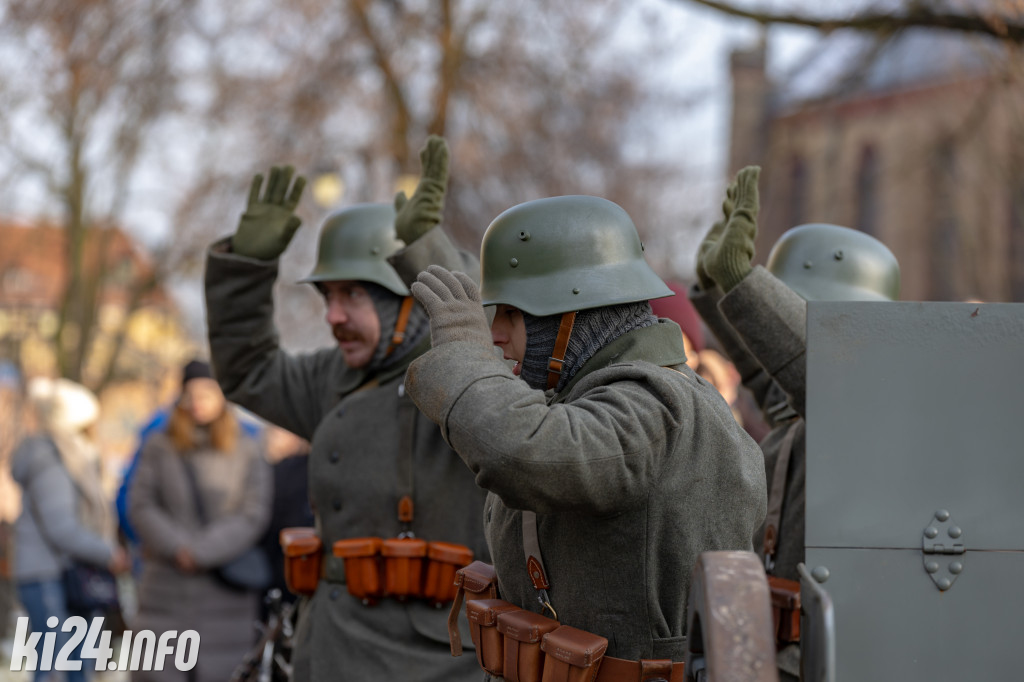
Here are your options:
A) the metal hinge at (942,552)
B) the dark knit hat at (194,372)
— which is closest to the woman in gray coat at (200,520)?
the dark knit hat at (194,372)

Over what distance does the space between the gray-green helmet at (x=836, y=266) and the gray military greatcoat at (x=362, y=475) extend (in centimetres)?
106

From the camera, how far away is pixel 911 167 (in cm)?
1395

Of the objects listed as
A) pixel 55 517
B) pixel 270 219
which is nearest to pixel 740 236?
pixel 270 219


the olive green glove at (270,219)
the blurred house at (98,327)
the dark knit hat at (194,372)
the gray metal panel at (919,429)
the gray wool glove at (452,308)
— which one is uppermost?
the blurred house at (98,327)

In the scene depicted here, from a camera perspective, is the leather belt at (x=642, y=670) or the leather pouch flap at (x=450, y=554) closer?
the leather belt at (x=642, y=670)

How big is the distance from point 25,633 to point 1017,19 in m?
6.40

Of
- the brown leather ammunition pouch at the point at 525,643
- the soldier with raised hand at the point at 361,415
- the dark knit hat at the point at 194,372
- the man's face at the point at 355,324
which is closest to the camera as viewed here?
the brown leather ammunition pouch at the point at 525,643

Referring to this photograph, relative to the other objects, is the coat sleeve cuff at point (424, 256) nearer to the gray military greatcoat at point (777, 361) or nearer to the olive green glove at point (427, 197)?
the olive green glove at point (427, 197)

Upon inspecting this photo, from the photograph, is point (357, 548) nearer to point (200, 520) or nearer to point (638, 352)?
point (638, 352)

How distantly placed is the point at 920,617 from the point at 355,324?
7.04 ft

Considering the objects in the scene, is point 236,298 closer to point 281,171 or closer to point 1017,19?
point 281,171

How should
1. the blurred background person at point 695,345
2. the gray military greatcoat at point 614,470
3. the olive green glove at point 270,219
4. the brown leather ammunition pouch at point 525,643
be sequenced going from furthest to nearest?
the blurred background person at point 695,345
the olive green glove at point 270,219
the brown leather ammunition pouch at point 525,643
the gray military greatcoat at point 614,470

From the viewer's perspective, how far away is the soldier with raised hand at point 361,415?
3713 millimetres

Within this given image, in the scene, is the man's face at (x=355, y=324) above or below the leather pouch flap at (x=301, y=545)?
above
